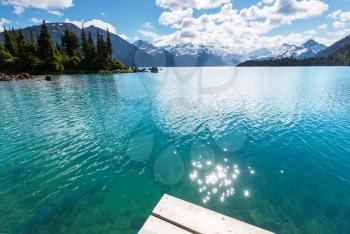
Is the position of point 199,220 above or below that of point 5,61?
below

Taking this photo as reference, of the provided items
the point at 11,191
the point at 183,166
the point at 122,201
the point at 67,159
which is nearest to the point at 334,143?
the point at 183,166

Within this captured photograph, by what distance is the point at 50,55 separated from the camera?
9850 cm

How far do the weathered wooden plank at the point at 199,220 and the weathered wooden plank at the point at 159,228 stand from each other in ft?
0.54

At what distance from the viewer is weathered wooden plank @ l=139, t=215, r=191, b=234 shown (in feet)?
14.7

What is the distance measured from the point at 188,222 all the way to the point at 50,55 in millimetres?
120315

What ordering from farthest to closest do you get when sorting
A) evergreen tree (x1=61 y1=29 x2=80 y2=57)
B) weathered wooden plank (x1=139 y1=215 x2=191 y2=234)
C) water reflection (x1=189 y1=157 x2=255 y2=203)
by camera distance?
evergreen tree (x1=61 y1=29 x2=80 y2=57)
water reflection (x1=189 y1=157 x2=255 y2=203)
weathered wooden plank (x1=139 y1=215 x2=191 y2=234)

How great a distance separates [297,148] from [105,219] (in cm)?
1522

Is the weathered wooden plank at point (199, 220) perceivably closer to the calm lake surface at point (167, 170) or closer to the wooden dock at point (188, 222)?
the wooden dock at point (188, 222)

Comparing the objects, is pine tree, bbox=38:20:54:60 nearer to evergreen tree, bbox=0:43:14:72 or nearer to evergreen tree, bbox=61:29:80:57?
evergreen tree, bbox=0:43:14:72

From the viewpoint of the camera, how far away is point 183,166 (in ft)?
41.4

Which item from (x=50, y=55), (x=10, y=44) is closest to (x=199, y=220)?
(x=50, y=55)

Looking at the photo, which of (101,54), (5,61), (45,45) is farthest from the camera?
(101,54)

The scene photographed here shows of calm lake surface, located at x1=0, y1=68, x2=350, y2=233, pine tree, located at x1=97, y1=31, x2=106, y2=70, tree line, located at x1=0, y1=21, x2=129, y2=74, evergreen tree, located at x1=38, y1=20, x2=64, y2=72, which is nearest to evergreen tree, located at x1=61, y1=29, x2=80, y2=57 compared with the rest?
tree line, located at x1=0, y1=21, x2=129, y2=74

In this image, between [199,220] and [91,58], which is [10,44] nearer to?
[91,58]
